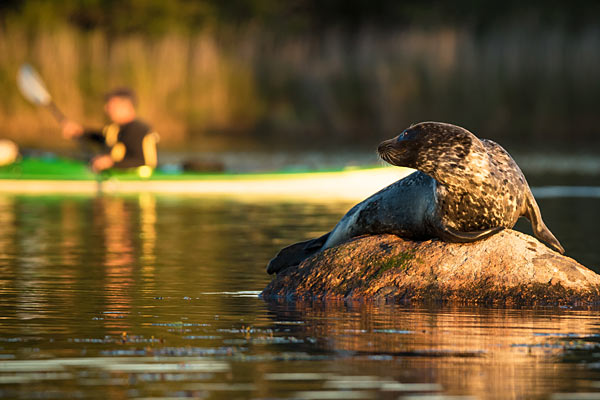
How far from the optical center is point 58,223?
16.1 m

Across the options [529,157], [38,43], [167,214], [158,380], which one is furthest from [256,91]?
[158,380]

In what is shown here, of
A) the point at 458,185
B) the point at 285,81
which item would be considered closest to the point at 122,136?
the point at 458,185

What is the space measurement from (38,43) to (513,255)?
23.6 meters

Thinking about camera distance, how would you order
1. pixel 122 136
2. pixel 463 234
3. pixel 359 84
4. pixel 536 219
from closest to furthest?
pixel 463 234 → pixel 536 219 → pixel 122 136 → pixel 359 84

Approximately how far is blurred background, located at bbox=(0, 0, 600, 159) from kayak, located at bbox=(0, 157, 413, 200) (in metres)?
7.98

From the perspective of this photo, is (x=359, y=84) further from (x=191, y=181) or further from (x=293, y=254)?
(x=293, y=254)

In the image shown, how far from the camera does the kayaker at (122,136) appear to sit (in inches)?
762

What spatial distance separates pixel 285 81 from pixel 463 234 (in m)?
27.1

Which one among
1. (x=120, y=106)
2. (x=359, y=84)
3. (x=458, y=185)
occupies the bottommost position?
(x=458, y=185)

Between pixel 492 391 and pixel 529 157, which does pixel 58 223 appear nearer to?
pixel 492 391

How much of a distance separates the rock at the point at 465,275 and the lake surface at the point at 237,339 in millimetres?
256

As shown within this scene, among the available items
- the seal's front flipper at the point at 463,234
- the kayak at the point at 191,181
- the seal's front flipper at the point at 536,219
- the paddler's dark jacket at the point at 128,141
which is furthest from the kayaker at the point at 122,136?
the seal's front flipper at the point at 463,234

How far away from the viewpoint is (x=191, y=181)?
20.2 metres

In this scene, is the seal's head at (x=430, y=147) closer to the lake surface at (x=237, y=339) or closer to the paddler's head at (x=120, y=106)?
the lake surface at (x=237, y=339)
